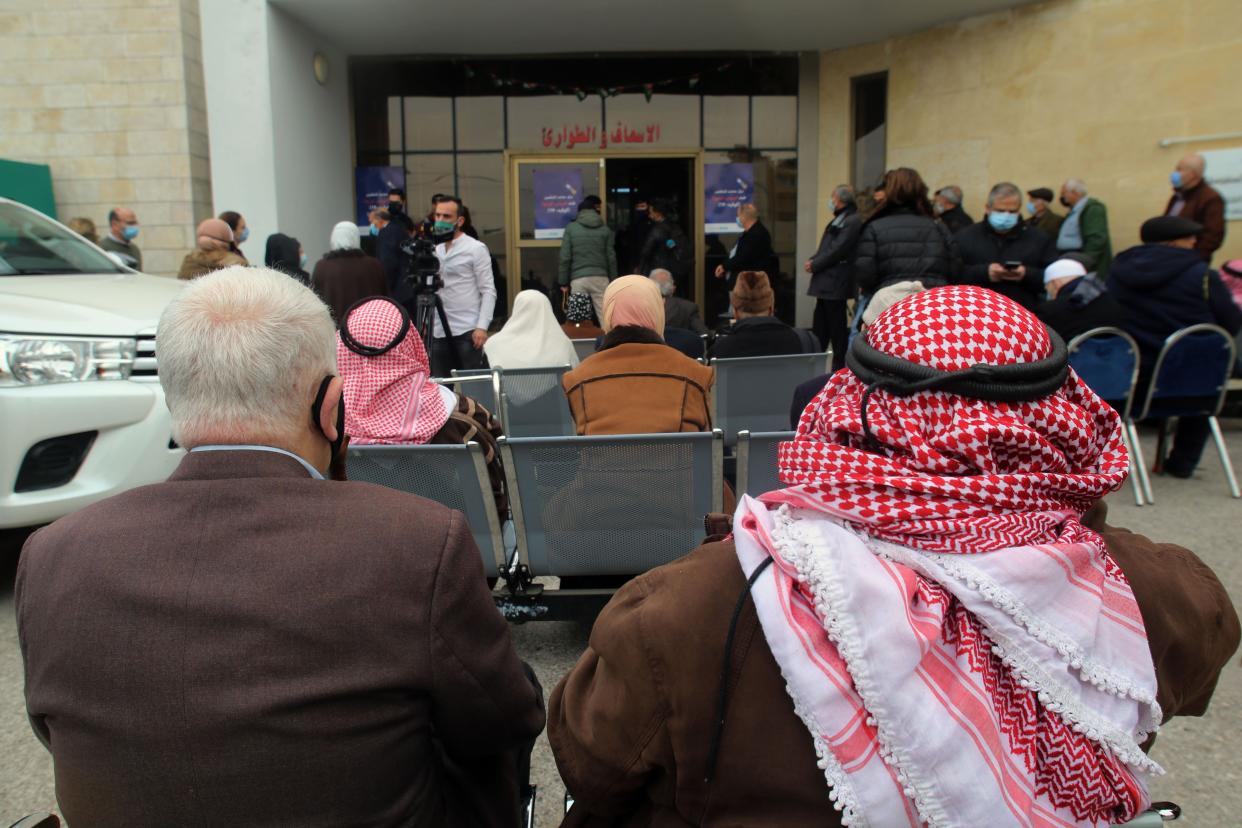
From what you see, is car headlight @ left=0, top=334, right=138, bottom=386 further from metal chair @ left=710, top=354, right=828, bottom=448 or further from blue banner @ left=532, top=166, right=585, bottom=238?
blue banner @ left=532, top=166, right=585, bottom=238

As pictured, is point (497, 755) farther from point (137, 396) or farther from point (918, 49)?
point (918, 49)

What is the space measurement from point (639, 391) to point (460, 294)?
178 inches

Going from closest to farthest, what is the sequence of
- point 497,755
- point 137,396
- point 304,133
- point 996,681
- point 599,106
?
1. point 996,681
2. point 497,755
3. point 137,396
4. point 304,133
5. point 599,106

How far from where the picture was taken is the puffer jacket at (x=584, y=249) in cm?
1130

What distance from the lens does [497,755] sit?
179 cm

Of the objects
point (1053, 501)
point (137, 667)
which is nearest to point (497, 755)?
point (137, 667)

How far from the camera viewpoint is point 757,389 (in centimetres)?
538

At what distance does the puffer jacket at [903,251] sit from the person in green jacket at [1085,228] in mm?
2591

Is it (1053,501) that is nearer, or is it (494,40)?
(1053,501)

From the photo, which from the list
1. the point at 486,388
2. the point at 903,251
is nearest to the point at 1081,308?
the point at 903,251

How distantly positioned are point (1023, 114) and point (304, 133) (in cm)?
836

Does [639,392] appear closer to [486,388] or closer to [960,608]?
[486,388]

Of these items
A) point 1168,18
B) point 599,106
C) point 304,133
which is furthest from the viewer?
point 599,106

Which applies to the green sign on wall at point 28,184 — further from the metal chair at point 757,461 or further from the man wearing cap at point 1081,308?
the man wearing cap at point 1081,308
